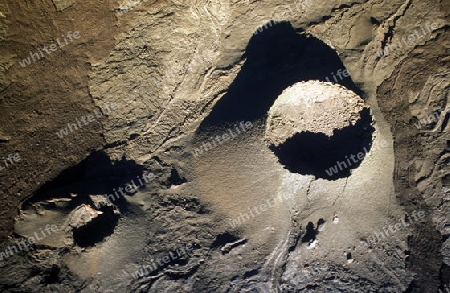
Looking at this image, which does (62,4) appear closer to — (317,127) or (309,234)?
(317,127)

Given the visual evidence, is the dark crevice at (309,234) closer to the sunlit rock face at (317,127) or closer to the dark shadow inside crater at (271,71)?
the sunlit rock face at (317,127)

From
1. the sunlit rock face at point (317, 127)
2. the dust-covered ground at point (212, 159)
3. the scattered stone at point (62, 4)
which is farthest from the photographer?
the sunlit rock face at point (317, 127)

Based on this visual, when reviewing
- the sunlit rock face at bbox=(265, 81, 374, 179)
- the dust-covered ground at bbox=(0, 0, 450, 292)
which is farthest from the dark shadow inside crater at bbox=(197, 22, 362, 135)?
the sunlit rock face at bbox=(265, 81, 374, 179)

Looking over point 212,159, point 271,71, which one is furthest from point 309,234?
point 271,71

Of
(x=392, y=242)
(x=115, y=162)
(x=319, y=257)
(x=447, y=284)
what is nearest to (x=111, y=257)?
(x=115, y=162)

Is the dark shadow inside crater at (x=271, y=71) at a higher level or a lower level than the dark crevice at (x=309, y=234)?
higher

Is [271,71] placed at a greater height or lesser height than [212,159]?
greater

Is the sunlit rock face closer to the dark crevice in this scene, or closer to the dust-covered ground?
the dust-covered ground

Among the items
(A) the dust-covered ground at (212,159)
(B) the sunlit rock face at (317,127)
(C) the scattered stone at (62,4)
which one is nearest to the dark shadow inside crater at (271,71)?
(A) the dust-covered ground at (212,159)
